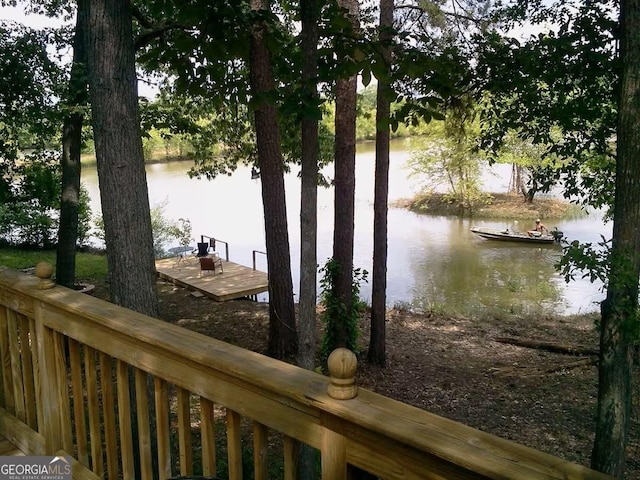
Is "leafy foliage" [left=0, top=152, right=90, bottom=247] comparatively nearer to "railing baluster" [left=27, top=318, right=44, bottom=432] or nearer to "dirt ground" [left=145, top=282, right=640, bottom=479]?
"dirt ground" [left=145, top=282, right=640, bottom=479]

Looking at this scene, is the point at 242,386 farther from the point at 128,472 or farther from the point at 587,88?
the point at 587,88

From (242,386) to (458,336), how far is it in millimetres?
9342

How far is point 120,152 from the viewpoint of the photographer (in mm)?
3055

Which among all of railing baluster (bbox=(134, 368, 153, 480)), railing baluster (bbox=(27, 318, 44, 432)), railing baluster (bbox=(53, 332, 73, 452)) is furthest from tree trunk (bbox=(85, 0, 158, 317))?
railing baluster (bbox=(134, 368, 153, 480))

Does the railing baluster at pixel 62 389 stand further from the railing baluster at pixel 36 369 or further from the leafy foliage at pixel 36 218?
the leafy foliage at pixel 36 218

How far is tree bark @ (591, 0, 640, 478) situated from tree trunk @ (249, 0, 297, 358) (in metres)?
4.18

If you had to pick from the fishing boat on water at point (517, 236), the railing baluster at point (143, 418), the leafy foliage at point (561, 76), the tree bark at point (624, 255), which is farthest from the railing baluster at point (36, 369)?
the fishing boat on water at point (517, 236)

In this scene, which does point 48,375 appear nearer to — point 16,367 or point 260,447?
point 16,367

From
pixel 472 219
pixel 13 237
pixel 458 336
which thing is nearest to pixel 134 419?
pixel 458 336

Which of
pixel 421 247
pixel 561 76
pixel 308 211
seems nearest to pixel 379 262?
pixel 561 76

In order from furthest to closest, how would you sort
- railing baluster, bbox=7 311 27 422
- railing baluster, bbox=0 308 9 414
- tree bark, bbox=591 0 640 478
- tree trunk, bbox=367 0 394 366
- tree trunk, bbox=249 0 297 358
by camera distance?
tree trunk, bbox=367 0 394 366 → tree trunk, bbox=249 0 297 358 → tree bark, bbox=591 0 640 478 → railing baluster, bbox=0 308 9 414 → railing baluster, bbox=7 311 27 422

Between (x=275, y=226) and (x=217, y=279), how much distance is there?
15.9 feet

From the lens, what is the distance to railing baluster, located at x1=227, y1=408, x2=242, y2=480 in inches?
60.4

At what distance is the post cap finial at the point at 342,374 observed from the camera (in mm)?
1179
